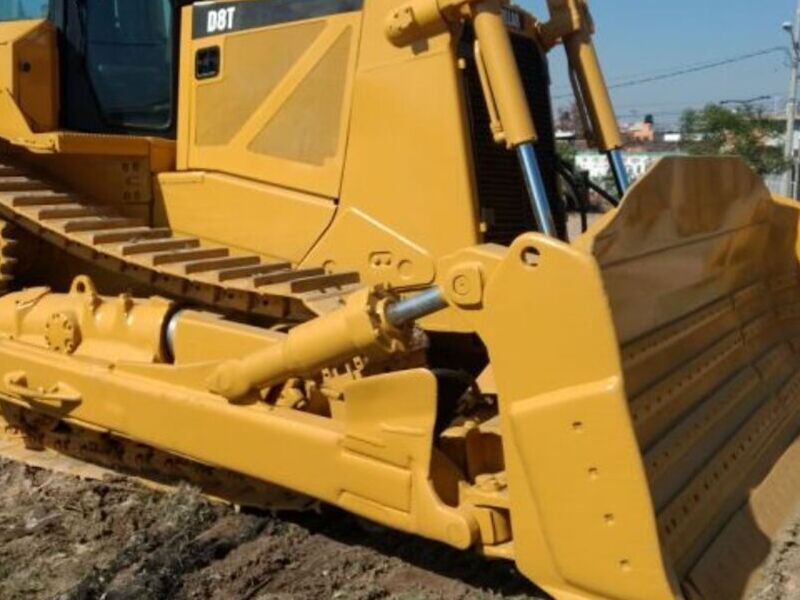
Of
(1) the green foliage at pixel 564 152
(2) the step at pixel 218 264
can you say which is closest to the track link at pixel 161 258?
(2) the step at pixel 218 264

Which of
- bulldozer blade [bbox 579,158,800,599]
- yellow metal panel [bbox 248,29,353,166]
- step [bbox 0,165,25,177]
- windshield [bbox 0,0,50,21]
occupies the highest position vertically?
windshield [bbox 0,0,50,21]

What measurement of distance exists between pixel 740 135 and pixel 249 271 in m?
29.8

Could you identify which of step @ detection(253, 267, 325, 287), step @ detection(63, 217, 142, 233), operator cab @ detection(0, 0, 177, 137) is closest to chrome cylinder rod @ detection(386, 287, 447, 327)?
step @ detection(253, 267, 325, 287)

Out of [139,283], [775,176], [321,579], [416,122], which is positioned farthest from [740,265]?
[775,176]

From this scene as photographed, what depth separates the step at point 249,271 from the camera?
4.09m

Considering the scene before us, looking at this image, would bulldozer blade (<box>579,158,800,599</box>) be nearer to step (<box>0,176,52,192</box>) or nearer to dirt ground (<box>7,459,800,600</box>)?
dirt ground (<box>7,459,800,600</box>)

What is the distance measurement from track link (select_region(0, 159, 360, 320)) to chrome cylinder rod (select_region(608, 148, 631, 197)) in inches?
56.1

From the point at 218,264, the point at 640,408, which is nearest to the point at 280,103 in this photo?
the point at 218,264

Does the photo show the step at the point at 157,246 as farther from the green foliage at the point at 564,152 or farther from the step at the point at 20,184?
the green foliage at the point at 564,152

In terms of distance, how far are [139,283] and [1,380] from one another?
748 millimetres

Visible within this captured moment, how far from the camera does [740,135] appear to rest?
31453 millimetres

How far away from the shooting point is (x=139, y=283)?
4691 millimetres

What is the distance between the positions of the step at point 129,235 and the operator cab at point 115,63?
1.69 feet

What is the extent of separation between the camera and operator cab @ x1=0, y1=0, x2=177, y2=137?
4.81 metres
